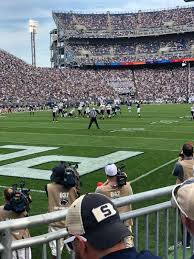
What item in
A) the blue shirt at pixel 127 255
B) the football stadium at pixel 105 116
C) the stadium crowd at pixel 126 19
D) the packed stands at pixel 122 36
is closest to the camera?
the blue shirt at pixel 127 255

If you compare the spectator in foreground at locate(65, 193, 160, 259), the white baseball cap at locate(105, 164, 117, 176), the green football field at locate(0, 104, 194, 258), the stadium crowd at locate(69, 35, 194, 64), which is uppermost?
the stadium crowd at locate(69, 35, 194, 64)

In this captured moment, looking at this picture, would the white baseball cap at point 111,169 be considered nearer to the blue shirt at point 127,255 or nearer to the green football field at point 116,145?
the green football field at point 116,145

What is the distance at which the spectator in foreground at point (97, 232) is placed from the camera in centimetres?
211

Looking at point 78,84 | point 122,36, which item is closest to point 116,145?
point 78,84

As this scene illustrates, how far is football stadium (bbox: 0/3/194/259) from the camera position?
3.83 meters

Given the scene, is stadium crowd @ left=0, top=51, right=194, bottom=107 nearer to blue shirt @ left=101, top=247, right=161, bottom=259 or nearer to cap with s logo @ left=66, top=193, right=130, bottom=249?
cap with s logo @ left=66, top=193, right=130, bottom=249

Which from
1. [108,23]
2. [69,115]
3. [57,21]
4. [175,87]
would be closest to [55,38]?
[57,21]

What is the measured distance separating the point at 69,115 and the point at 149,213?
31978 mm

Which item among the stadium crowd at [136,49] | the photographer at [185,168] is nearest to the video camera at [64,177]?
the photographer at [185,168]

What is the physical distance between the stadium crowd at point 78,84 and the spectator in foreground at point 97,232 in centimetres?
4900

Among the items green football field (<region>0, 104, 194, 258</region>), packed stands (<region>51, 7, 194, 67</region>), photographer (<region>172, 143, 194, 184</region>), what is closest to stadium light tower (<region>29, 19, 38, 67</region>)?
packed stands (<region>51, 7, 194, 67</region>)

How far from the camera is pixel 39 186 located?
1078 cm

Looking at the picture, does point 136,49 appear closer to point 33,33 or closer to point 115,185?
point 33,33

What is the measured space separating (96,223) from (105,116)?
101 ft
